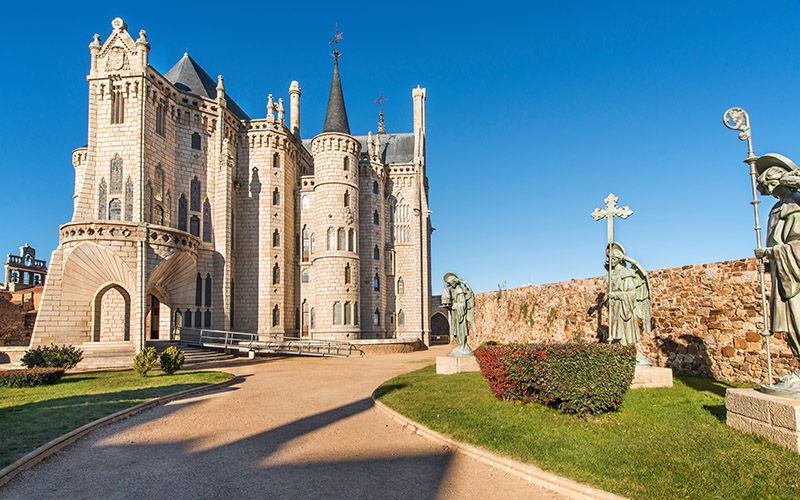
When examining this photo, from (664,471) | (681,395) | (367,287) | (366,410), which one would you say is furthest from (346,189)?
(664,471)

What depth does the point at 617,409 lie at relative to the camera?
8609 millimetres

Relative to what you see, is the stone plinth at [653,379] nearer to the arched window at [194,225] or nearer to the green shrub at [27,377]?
the green shrub at [27,377]

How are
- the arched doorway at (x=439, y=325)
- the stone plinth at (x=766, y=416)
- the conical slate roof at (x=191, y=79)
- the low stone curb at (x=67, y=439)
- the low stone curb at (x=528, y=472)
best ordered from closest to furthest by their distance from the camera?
1. the low stone curb at (x=528, y=472)
2. the stone plinth at (x=766, y=416)
3. the low stone curb at (x=67, y=439)
4. the conical slate roof at (x=191, y=79)
5. the arched doorway at (x=439, y=325)

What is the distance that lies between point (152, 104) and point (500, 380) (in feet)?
91.7

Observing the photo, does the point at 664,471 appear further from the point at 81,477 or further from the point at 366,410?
the point at 81,477

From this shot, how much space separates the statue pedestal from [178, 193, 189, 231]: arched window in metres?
22.8

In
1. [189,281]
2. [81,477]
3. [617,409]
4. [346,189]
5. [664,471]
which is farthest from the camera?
[346,189]

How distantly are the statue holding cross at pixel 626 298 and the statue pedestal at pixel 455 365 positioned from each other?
15.2ft

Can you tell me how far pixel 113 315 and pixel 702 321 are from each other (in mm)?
26183

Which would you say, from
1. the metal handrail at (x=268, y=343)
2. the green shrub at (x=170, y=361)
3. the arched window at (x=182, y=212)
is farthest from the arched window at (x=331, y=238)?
the green shrub at (x=170, y=361)

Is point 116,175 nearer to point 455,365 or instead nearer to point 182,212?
point 182,212

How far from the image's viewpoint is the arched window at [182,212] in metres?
31.4

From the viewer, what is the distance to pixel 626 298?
1144 centimetres

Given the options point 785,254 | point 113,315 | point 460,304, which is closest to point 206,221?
point 113,315
